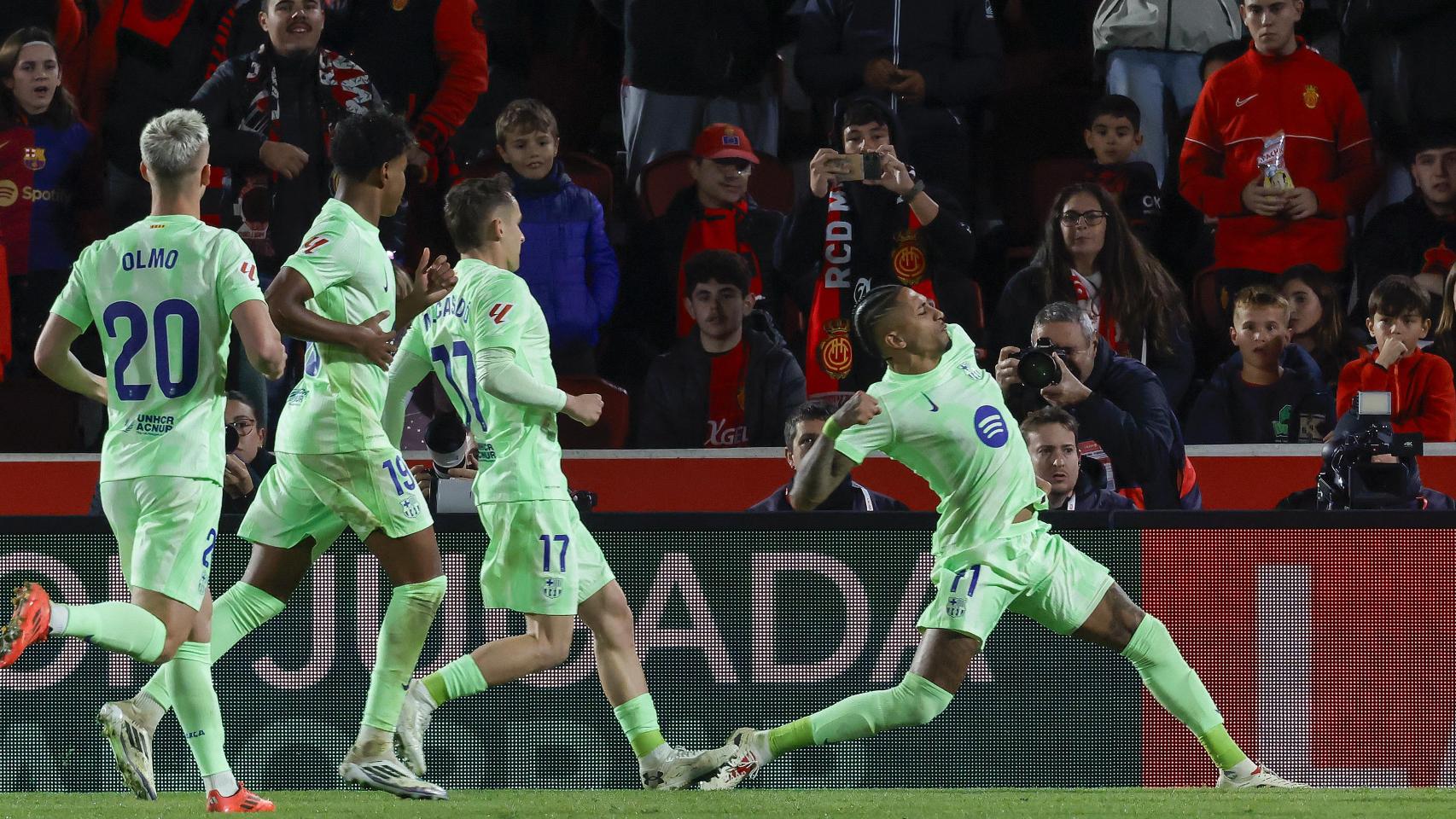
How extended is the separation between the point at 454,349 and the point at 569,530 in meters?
0.67

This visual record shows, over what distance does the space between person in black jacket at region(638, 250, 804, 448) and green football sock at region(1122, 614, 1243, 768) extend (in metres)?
2.88

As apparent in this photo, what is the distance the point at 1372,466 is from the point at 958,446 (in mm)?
1577

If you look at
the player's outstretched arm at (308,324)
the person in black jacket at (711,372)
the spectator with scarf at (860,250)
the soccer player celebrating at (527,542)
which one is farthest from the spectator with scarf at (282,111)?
the player's outstretched arm at (308,324)

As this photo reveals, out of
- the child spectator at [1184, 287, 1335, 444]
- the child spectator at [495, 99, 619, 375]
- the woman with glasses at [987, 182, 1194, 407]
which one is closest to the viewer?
the child spectator at [1184, 287, 1335, 444]

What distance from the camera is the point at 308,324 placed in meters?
5.25

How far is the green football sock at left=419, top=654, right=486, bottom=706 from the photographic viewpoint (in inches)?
217

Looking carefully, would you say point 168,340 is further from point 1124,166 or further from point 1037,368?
point 1124,166

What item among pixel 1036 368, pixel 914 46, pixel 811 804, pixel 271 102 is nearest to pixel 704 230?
pixel 914 46

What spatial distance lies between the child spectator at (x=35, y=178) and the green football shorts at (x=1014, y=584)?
16.0ft

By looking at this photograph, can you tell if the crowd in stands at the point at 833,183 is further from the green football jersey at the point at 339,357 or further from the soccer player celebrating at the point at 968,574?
the green football jersey at the point at 339,357

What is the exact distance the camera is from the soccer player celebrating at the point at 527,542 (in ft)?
18.1

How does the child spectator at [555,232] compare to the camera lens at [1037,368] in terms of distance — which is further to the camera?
the child spectator at [555,232]

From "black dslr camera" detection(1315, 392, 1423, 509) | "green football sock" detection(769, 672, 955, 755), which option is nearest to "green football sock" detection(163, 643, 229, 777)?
"green football sock" detection(769, 672, 955, 755)

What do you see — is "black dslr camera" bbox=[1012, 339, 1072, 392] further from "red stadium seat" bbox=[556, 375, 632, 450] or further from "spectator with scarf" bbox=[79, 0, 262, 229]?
"spectator with scarf" bbox=[79, 0, 262, 229]
